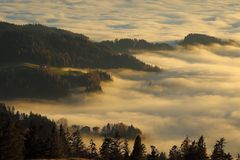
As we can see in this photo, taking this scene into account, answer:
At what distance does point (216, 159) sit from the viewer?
188 m

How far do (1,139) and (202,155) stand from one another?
5574 centimetres

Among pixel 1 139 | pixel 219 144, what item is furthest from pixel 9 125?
pixel 219 144

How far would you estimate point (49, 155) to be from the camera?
588 feet

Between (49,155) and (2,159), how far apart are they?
24.6m

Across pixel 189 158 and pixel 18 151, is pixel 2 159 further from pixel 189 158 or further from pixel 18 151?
pixel 189 158

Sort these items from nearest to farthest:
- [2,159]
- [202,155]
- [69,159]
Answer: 1. [2,159]
2. [69,159]
3. [202,155]

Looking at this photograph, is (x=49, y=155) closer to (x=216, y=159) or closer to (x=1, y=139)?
(x=1, y=139)

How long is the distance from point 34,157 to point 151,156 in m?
29.7

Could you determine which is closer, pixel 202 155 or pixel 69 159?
pixel 69 159

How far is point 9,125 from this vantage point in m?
158

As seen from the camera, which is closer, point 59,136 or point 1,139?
point 1,139

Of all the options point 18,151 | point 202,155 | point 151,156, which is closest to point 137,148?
point 151,156

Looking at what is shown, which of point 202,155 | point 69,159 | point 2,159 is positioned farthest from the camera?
point 202,155

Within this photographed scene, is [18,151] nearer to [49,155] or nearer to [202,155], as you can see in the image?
[49,155]
